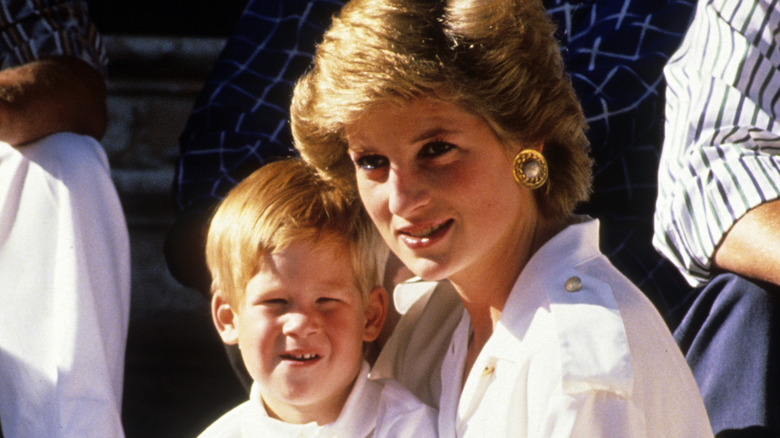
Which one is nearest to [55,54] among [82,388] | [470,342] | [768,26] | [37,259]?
[37,259]

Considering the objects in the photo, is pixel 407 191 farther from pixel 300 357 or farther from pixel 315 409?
pixel 315 409

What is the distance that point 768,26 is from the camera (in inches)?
81.7

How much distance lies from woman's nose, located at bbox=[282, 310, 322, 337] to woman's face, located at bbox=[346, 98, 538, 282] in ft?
0.84

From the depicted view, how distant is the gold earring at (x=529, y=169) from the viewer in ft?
5.82

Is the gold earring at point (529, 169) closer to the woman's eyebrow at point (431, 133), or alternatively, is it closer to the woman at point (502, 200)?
the woman at point (502, 200)

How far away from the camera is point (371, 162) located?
1.79m

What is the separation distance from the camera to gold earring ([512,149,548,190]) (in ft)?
5.82

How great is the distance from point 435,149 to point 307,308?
429 mm

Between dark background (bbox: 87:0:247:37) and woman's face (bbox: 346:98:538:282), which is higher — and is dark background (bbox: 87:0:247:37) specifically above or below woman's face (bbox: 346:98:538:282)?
below

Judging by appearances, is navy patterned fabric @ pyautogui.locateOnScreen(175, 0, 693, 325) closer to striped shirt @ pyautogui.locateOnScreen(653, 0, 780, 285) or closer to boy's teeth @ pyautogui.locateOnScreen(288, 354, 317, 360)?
striped shirt @ pyautogui.locateOnScreen(653, 0, 780, 285)

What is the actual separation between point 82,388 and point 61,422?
0.09m

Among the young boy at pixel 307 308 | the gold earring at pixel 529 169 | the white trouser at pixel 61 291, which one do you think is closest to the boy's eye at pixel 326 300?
the young boy at pixel 307 308

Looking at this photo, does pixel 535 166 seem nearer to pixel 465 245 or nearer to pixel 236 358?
pixel 465 245

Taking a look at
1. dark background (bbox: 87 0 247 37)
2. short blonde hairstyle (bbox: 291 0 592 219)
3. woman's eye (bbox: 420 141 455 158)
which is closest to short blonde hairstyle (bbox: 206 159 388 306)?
short blonde hairstyle (bbox: 291 0 592 219)
